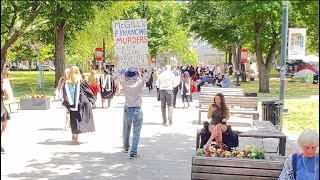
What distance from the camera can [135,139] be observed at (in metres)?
Answer: 8.63

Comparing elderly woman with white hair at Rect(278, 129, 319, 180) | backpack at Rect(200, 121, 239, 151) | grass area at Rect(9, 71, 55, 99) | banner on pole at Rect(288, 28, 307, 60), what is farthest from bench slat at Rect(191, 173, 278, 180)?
grass area at Rect(9, 71, 55, 99)

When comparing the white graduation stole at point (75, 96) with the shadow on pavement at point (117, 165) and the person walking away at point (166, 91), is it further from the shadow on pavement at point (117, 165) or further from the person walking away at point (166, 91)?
the person walking away at point (166, 91)

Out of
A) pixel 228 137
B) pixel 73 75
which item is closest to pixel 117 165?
pixel 228 137

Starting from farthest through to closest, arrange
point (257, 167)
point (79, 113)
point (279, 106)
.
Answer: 1. point (279, 106)
2. point (79, 113)
3. point (257, 167)

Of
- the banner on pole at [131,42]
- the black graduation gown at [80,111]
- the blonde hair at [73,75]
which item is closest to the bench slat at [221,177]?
the banner on pole at [131,42]

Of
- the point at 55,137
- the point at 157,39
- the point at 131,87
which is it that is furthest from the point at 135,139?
the point at 157,39

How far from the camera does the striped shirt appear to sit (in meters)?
8.70

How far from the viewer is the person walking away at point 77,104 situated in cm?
994

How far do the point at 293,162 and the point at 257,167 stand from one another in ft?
1.42

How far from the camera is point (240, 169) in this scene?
16.1 ft

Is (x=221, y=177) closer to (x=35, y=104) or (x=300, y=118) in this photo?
(x=300, y=118)

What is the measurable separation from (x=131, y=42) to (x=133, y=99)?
3.34 feet

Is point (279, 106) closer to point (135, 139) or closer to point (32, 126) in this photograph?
point (135, 139)

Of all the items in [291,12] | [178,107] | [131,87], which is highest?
[291,12]
